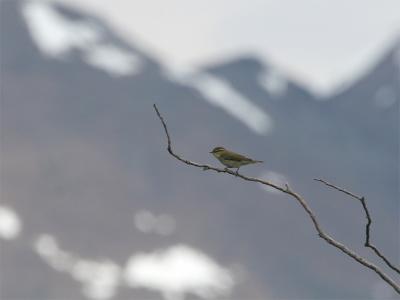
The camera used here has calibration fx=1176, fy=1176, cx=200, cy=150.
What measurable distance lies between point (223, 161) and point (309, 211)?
32.1 feet

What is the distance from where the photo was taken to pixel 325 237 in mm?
8875

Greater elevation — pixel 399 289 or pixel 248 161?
pixel 248 161

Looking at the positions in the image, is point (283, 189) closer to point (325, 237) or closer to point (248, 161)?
point (325, 237)

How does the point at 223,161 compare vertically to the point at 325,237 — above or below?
above

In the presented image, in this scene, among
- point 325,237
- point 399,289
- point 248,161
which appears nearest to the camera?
point 399,289

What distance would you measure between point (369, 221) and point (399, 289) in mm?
925

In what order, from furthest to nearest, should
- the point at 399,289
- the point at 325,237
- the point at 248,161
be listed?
the point at 248,161
the point at 325,237
the point at 399,289

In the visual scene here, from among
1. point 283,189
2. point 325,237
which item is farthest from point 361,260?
point 283,189

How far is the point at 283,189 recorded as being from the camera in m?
9.30

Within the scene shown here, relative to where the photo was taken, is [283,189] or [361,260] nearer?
[361,260]

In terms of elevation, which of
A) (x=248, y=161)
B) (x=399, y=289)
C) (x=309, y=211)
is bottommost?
(x=399, y=289)

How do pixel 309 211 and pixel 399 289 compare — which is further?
pixel 309 211

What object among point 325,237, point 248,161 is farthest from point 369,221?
point 248,161

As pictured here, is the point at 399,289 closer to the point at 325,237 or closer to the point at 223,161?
the point at 325,237
